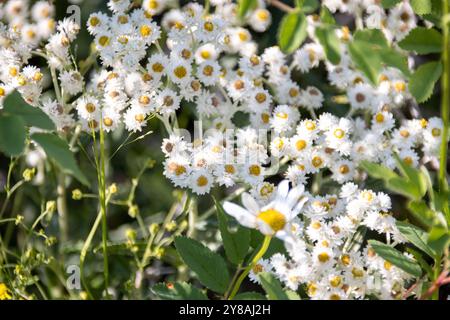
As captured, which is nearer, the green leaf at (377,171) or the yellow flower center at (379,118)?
the green leaf at (377,171)

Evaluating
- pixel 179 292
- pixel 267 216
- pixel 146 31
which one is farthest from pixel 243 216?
pixel 146 31

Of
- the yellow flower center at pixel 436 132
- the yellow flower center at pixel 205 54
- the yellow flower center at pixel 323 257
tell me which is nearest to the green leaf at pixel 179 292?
the yellow flower center at pixel 323 257

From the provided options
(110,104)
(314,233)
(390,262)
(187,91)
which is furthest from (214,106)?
(390,262)

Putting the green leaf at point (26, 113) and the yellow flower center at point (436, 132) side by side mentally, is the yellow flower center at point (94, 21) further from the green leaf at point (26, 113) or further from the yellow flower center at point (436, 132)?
the yellow flower center at point (436, 132)

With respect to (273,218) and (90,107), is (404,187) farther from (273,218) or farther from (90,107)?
(90,107)

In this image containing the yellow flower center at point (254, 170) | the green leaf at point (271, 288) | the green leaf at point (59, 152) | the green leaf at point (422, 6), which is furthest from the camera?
the yellow flower center at point (254, 170)

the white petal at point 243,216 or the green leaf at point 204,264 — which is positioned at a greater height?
the white petal at point 243,216
